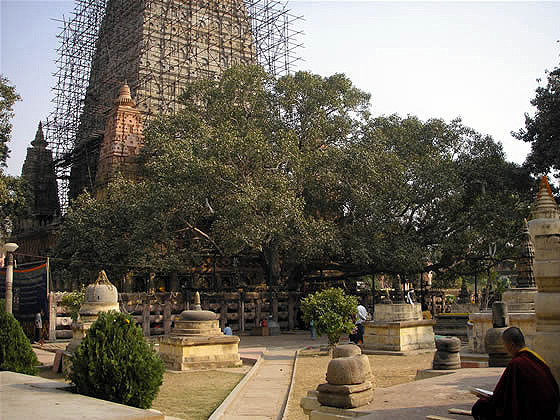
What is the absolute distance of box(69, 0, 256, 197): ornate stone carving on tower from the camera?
38.9m

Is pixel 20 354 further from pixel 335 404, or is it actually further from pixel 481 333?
pixel 481 333

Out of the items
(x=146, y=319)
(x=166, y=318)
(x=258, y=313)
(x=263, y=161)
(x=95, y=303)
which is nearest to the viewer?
(x=95, y=303)

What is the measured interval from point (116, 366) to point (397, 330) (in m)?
Answer: 10.7

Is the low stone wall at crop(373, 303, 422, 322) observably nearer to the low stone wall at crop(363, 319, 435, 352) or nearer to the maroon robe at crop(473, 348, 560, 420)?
the low stone wall at crop(363, 319, 435, 352)

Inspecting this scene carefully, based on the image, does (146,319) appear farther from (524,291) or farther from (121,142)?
(121,142)

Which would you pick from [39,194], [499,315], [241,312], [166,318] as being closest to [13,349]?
[499,315]

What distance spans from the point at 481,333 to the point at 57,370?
10284 mm

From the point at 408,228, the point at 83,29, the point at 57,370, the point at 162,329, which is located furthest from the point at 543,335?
the point at 83,29

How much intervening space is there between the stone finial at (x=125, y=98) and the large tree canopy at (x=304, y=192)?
679 cm

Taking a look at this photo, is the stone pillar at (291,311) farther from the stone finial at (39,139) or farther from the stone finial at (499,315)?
the stone finial at (39,139)

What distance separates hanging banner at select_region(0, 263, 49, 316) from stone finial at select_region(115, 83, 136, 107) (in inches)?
641

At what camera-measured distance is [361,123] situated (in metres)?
29.9

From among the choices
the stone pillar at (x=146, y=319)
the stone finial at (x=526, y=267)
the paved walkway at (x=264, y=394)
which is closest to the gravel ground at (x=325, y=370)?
the paved walkway at (x=264, y=394)

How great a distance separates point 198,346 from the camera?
1431 cm
